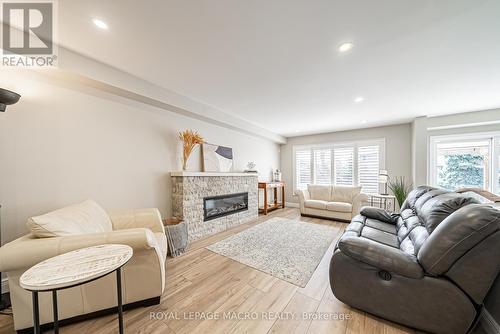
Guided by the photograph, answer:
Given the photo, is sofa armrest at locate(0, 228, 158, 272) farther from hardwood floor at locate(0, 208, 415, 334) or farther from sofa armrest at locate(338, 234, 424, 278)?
sofa armrest at locate(338, 234, 424, 278)

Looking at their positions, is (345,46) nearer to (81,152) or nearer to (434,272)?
(434,272)

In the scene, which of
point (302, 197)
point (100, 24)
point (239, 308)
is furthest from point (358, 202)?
point (100, 24)

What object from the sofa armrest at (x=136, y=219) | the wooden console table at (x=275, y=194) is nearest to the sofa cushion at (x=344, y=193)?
the wooden console table at (x=275, y=194)

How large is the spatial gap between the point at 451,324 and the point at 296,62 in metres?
2.63

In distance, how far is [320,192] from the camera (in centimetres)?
510

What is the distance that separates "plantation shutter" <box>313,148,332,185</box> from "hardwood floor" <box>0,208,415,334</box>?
3.87 metres

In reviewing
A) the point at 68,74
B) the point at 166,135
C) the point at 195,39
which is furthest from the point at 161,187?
the point at 195,39

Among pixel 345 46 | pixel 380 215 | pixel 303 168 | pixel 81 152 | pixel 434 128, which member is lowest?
pixel 380 215

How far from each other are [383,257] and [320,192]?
382 cm

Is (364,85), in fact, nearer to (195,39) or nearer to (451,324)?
(195,39)

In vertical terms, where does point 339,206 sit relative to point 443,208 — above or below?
below

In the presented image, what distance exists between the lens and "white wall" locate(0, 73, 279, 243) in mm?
1863

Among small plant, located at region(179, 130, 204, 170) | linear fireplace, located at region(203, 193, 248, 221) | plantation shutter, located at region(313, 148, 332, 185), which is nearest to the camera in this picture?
small plant, located at region(179, 130, 204, 170)

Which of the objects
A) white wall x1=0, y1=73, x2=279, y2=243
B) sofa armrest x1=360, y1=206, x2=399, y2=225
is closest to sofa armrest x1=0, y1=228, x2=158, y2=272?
white wall x1=0, y1=73, x2=279, y2=243
